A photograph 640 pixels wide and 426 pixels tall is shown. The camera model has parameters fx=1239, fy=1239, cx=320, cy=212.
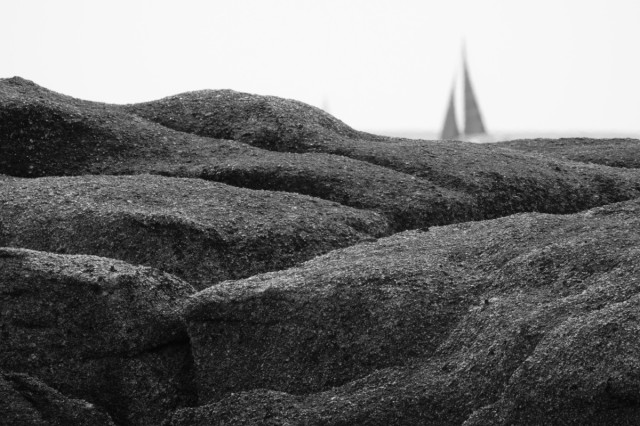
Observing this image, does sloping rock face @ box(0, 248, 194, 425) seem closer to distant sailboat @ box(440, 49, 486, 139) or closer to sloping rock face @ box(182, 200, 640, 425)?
sloping rock face @ box(182, 200, 640, 425)

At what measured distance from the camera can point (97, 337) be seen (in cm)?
1405

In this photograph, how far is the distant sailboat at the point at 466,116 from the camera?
512ft

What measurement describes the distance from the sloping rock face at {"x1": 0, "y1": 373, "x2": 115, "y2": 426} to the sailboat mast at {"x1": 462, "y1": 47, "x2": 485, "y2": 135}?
142 m

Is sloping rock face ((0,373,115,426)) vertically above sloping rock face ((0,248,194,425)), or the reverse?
sloping rock face ((0,248,194,425))

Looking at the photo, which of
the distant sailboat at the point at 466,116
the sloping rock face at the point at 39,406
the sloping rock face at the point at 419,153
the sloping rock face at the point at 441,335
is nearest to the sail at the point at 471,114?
the distant sailboat at the point at 466,116

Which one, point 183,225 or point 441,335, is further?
point 183,225

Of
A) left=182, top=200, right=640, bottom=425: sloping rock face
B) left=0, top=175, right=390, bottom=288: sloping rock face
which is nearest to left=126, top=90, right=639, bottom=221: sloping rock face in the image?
left=0, top=175, right=390, bottom=288: sloping rock face

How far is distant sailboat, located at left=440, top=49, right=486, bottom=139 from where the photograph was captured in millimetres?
156125

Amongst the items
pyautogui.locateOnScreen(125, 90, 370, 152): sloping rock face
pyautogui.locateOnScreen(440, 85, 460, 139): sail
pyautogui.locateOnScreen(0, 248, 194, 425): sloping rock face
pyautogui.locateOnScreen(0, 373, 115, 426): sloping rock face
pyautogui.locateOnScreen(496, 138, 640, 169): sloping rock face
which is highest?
pyautogui.locateOnScreen(125, 90, 370, 152): sloping rock face

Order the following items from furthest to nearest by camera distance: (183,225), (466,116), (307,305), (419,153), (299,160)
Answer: (466,116) → (419,153) → (299,160) → (183,225) → (307,305)

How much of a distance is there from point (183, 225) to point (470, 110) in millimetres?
144249

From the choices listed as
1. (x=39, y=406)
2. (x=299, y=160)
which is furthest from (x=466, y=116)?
(x=39, y=406)

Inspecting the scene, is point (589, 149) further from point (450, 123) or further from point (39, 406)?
point (450, 123)

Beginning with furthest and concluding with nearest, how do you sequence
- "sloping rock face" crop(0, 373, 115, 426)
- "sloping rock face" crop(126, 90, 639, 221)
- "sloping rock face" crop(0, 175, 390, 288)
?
"sloping rock face" crop(126, 90, 639, 221) → "sloping rock face" crop(0, 175, 390, 288) → "sloping rock face" crop(0, 373, 115, 426)
